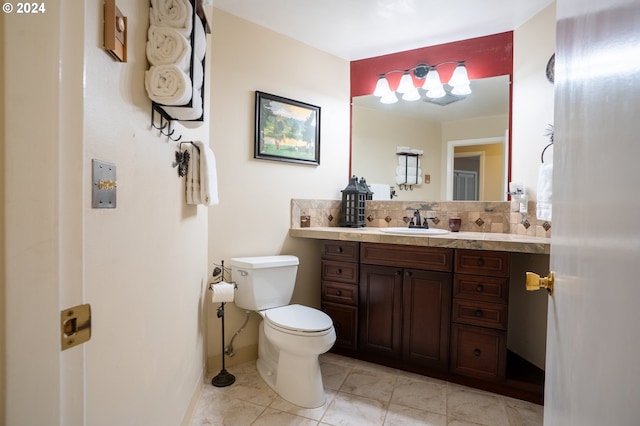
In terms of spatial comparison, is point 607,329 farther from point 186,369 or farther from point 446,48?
point 446,48

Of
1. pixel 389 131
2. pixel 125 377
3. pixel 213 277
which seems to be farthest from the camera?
pixel 389 131

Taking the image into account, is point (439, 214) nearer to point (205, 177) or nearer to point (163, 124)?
point (205, 177)

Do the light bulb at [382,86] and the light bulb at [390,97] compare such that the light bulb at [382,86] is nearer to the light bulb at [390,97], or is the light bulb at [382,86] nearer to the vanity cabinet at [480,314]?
the light bulb at [390,97]

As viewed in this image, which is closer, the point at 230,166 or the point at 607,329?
the point at 607,329

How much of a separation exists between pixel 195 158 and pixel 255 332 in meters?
1.38

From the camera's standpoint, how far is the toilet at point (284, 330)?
1768 millimetres

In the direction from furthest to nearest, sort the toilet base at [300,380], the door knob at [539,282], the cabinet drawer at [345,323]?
the cabinet drawer at [345,323] → the toilet base at [300,380] → the door knob at [539,282]

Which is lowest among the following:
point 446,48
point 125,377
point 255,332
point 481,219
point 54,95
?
point 255,332

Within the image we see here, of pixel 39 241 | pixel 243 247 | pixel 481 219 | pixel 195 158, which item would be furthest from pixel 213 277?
pixel 481 219

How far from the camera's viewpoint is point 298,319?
1.88 m

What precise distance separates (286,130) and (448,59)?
4.60 feet

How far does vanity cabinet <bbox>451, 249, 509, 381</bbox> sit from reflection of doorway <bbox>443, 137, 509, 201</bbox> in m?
0.68

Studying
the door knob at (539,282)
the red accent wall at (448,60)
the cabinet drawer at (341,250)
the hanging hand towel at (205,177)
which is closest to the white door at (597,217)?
the door knob at (539,282)

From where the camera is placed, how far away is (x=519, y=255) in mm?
2178
